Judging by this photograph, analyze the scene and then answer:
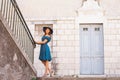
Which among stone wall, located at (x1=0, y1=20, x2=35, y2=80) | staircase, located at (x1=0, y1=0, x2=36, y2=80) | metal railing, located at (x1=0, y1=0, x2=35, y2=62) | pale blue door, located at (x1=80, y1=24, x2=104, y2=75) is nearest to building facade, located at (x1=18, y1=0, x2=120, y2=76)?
pale blue door, located at (x1=80, y1=24, x2=104, y2=75)

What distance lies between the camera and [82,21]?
36.3 ft

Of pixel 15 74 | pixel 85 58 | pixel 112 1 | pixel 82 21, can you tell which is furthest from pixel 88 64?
pixel 15 74

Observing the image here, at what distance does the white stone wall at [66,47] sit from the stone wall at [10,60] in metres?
3.98

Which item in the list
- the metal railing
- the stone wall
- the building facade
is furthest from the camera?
the building facade

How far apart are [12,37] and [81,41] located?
5.41m

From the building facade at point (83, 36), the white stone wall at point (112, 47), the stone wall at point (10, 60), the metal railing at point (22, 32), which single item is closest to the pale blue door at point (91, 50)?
the building facade at point (83, 36)

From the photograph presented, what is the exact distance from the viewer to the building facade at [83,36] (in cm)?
1064

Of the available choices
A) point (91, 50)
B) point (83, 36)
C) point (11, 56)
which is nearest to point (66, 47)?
point (83, 36)

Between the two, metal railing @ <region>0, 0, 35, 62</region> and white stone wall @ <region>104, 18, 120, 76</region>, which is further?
white stone wall @ <region>104, 18, 120, 76</region>

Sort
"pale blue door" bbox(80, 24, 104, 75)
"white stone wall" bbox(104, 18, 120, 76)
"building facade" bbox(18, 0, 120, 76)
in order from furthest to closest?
"pale blue door" bbox(80, 24, 104, 75)
"building facade" bbox(18, 0, 120, 76)
"white stone wall" bbox(104, 18, 120, 76)

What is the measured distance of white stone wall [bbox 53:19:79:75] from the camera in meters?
10.6

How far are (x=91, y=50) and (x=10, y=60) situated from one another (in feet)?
18.3

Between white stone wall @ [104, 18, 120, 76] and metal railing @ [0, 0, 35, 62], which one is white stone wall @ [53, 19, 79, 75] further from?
metal railing @ [0, 0, 35, 62]

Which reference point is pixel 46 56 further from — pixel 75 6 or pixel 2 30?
pixel 75 6
